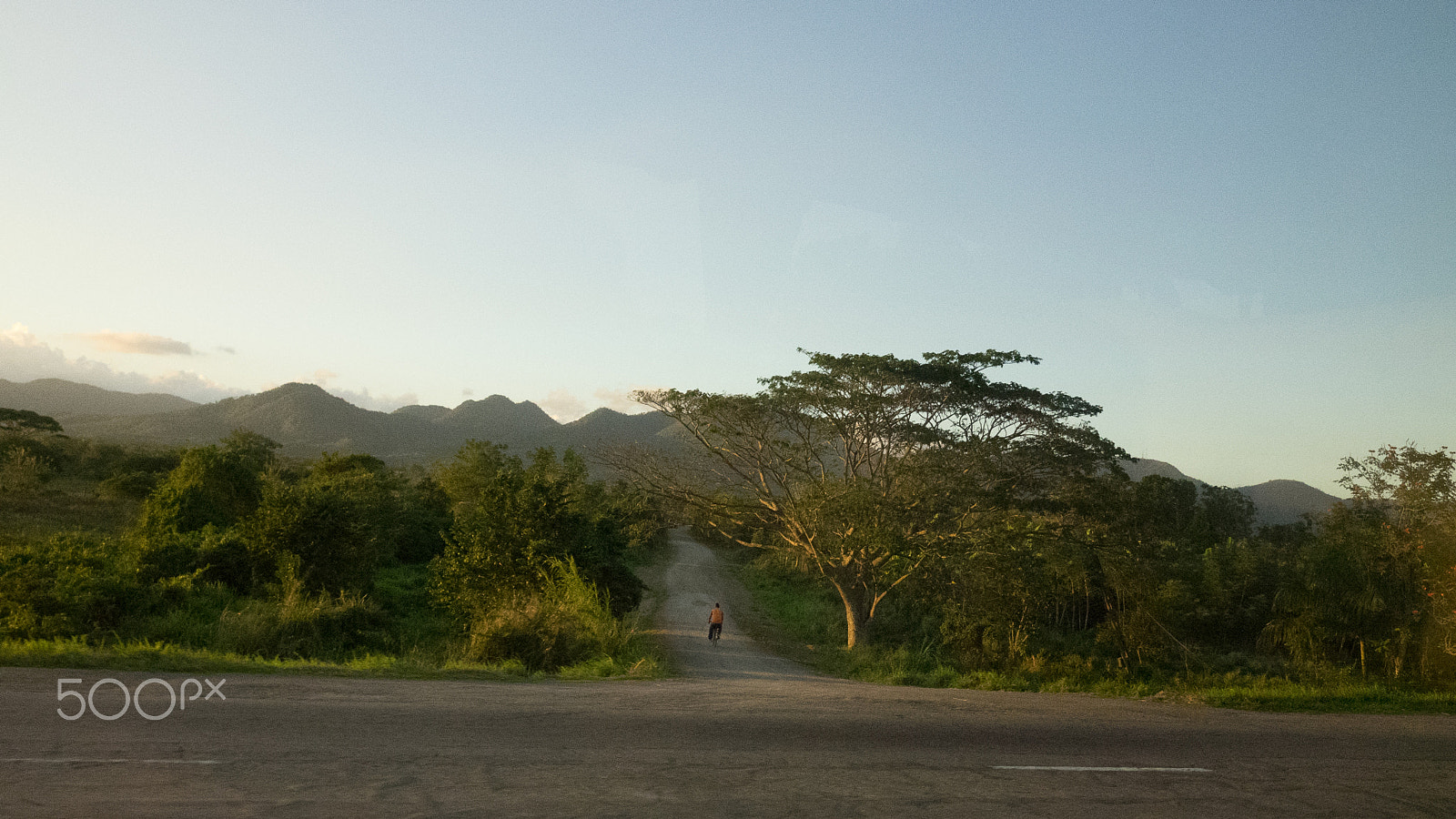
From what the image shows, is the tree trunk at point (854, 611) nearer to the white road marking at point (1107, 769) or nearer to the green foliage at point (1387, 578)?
the green foliage at point (1387, 578)

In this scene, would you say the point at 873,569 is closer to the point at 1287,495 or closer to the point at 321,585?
the point at 321,585

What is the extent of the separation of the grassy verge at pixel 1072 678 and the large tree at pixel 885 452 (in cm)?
265

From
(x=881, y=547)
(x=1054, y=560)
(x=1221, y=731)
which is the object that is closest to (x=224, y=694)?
(x=1221, y=731)

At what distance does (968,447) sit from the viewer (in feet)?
77.6

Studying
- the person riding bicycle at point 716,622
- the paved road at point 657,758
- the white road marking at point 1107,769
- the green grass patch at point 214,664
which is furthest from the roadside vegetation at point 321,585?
the white road marking at point 1107,769

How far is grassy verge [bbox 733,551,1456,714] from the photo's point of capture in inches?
579

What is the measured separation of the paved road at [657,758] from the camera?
245 inches

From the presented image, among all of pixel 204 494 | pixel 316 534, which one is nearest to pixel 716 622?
pixel 316 534

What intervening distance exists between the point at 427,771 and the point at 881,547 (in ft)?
57.5

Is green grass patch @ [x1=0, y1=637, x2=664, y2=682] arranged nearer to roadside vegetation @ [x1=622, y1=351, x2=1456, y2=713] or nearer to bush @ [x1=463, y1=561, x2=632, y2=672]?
bush @ [x1=463, y1=561, x2=632, y2=672]

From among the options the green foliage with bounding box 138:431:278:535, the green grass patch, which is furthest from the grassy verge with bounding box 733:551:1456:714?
the green foliage with bounding box 138:431:278:535
